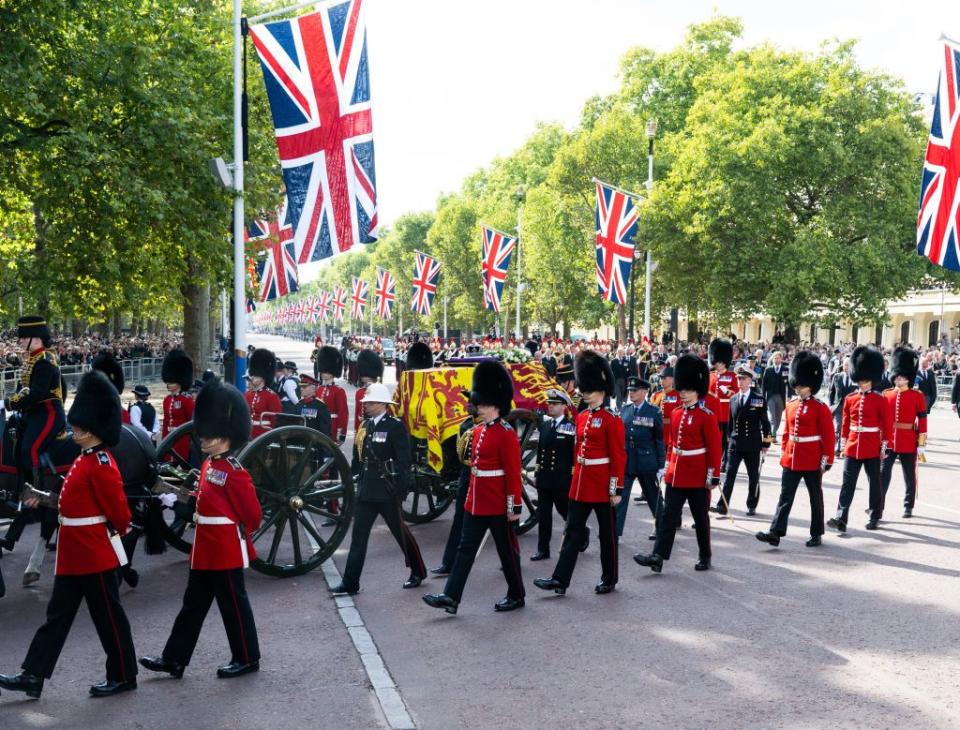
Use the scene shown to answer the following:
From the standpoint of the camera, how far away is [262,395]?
10.5 metres

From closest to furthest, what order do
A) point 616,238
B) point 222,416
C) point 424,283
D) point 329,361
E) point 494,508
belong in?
point 222,416
point 494,508
point 329,361
point 616,238
point 424,283

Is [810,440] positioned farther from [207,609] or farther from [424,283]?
[424,283]

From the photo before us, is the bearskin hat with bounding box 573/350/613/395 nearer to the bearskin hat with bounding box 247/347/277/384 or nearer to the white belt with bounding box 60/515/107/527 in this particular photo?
the white belt with bounding box 60/515/107/527

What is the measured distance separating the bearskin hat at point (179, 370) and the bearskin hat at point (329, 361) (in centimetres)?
180

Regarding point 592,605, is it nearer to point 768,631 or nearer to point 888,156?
point 768,631

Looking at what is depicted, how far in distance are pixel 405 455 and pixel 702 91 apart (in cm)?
3809

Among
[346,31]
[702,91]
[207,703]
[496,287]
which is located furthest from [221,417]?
[702,91]

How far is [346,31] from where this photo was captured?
13.6 metres

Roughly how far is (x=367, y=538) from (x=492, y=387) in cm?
153

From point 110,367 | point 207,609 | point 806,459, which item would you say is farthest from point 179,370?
point 806,459

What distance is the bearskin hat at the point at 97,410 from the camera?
5.67 m

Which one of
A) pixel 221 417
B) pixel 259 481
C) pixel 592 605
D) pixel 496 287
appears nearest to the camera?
pixel 221 417

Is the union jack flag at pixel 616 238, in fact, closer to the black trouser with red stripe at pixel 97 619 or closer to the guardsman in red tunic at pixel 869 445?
the guardsman in red tunic at pixel 869 445

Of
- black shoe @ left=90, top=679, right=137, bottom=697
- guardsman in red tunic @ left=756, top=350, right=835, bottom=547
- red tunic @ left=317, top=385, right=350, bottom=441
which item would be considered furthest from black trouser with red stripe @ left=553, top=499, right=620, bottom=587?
red tunic @ left=317, top=385, right=350, bottom=441
